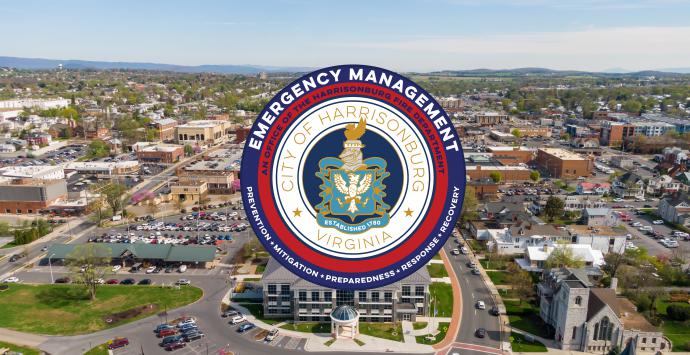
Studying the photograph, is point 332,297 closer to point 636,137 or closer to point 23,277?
point 23,277

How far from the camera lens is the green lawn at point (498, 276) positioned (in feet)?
154

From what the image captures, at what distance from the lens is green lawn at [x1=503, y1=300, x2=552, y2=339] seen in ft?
125

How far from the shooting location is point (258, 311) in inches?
1610

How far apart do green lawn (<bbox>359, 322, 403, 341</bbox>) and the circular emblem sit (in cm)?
3096

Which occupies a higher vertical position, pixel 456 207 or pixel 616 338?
pixel 456 207

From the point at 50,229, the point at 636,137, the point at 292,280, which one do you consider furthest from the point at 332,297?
the point at 636,137

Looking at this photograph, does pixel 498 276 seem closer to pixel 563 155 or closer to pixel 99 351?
pixel 99 351

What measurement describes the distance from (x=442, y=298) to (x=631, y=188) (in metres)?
51.1

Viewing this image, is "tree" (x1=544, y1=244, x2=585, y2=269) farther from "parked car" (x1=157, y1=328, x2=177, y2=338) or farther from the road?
"parked car" (x1=157, y1=328, x2=177, y2=338)

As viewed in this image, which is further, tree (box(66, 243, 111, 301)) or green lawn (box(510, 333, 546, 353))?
tree (box(66, 243, 111, 301))

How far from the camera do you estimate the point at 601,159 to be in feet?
342

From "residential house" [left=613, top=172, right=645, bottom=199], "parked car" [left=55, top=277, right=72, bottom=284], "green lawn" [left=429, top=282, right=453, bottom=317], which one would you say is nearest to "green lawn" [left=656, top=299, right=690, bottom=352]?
"green lawn" [left=429, top=282, right=453, bottom=317]

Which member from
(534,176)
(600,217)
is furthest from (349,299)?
(534,176)

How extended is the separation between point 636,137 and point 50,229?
118628mm
